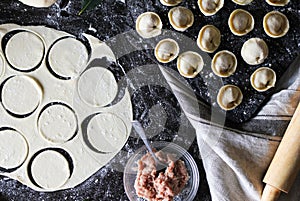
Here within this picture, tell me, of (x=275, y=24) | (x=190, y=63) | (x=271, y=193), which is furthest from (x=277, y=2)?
(x=271, y=193)

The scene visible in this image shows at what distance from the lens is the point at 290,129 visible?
127 cm

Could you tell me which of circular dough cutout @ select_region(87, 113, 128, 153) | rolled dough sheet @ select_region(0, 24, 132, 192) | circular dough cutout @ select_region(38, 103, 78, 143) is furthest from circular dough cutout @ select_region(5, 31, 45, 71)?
circular dough cutout @ select_region(87, 113, 128, 153)

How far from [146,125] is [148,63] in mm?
184

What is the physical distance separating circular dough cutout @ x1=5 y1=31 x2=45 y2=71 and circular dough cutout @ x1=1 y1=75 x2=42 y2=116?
0.04 meters

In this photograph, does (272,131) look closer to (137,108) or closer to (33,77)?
(137,108)

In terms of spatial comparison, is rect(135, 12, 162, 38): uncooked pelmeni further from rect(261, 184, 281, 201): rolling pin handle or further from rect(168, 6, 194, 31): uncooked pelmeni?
rect(261, 184, 281, 201): rolling pin handle

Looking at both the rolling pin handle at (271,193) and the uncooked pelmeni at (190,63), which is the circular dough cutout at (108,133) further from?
the rolling pin handle at (271,193)

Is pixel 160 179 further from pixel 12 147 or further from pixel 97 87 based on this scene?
pixel 12 147

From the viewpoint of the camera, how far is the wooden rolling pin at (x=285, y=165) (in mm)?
1233

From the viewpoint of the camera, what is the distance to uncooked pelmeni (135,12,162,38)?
4.46 ft

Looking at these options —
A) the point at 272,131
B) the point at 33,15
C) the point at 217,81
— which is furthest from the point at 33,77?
the point at 272,131

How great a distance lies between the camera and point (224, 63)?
4.41 ft

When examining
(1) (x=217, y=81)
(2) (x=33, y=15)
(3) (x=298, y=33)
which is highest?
(2) (x=33, y=15)

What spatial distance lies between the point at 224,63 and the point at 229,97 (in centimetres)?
10
